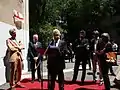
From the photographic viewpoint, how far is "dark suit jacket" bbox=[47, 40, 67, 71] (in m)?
10.2

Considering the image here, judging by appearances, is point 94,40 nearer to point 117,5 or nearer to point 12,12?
point 12,12

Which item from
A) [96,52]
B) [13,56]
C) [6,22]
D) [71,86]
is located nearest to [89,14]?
[6,22]

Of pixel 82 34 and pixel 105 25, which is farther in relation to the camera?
pixel 105 25

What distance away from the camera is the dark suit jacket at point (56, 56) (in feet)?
33.6

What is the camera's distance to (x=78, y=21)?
179ft

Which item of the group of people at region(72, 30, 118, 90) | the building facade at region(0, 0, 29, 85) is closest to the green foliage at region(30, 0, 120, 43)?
the building facade at region(0, 0, 29, 85)

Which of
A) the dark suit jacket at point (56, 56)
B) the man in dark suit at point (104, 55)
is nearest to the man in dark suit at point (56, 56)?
the dark suit jacket at point (56, 56)

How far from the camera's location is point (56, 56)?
33.6 feet

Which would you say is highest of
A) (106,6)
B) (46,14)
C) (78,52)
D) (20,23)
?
→ (106,6)

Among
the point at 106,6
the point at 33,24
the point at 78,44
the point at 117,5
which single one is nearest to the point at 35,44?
the point at 78,44

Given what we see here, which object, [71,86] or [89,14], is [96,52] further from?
[89,14]

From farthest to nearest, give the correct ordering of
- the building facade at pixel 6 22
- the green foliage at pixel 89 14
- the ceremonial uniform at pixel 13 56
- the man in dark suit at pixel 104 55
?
the green foliage at pixel 89 14 < the building facade at pixel 6 22 < the man in dark suit at pixel 104 55 < the ceremonial uniform at pixel 13 56

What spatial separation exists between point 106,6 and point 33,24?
2540cm

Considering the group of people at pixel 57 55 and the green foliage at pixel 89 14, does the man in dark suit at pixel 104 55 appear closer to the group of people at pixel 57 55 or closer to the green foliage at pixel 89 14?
the group of people at pixel 57 55
